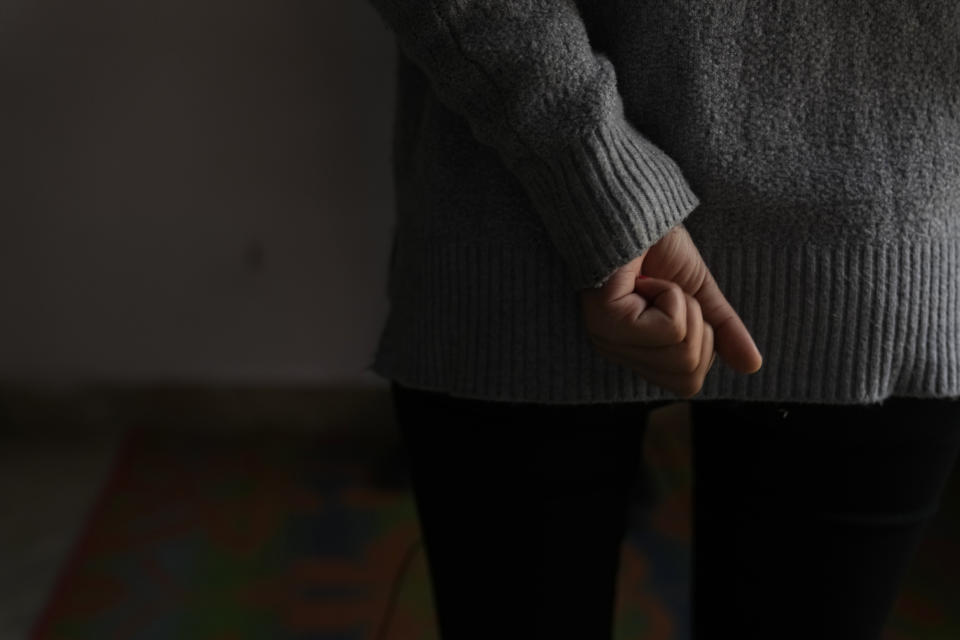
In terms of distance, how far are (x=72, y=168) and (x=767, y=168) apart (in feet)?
3.17

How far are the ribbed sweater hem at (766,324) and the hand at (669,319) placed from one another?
3cm

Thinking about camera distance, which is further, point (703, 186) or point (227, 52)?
point (227, 52)

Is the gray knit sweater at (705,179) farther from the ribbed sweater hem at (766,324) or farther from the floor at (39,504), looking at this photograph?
the floor at (39,504)

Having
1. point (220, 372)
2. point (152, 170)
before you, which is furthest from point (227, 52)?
point (220, 372)

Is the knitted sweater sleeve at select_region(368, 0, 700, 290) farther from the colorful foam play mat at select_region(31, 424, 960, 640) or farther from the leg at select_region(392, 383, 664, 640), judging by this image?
the colorful foam play mat at select_region(31, 424, 960, 640)

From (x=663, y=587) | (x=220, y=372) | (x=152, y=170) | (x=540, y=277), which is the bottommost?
(x=663, y=587)

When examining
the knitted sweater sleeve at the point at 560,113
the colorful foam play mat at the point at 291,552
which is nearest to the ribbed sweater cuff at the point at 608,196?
the knitted sweater sleeve at the point at 560,113

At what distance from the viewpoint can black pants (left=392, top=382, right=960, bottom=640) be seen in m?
0.57

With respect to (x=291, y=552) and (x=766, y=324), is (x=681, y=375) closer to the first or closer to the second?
(x=766, y=324)

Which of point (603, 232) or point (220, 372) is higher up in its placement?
point (603, 232)

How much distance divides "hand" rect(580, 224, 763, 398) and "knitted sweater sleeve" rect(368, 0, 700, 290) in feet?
0.05

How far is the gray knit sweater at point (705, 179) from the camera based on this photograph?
478 mm

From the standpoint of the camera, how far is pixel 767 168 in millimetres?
506

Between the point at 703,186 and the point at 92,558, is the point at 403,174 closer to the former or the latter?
the point at 703,186
